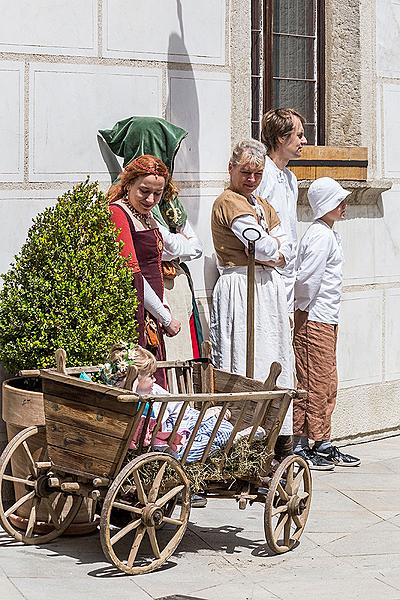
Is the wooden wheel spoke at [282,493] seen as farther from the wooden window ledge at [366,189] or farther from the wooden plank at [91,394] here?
the wooden window ledge at [366,189]

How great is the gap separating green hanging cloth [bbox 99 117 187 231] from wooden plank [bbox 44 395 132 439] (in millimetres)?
1857

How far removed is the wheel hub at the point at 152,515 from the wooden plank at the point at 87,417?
348 mm

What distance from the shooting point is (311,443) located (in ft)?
28.3

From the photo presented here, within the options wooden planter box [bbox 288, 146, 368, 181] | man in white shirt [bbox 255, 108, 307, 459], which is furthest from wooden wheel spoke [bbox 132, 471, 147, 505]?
wooden planter box [bbox 288, 146, 368, 181]

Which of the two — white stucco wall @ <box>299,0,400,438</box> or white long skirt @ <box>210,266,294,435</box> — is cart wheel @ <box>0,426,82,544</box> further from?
white stucco wall @ <box>299,0,400,438</box>

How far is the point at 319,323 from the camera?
827 cm

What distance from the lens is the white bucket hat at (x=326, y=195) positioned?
26.8ft

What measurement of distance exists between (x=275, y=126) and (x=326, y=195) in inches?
21.3

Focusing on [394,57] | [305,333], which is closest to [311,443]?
[305,333]

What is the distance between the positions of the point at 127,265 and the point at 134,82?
4.48 ft

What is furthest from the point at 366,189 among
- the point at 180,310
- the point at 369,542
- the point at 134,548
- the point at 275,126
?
the point at 134,548

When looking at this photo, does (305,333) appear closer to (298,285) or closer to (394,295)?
(298,285)

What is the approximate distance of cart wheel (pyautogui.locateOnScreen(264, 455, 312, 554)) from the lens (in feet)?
19.9

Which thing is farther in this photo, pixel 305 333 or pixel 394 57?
pixel 394 57
